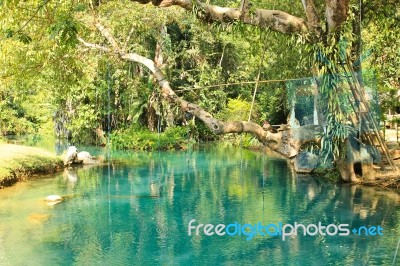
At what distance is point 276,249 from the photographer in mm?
6812

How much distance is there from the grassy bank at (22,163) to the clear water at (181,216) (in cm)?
36

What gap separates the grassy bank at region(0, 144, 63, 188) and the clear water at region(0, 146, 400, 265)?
363 millimetres

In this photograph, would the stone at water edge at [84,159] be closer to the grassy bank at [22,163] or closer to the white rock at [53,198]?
the grassy bank at [22,163]

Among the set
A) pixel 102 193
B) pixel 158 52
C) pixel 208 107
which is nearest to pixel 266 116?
pixel 208 107

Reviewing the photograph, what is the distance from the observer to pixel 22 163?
498 inches

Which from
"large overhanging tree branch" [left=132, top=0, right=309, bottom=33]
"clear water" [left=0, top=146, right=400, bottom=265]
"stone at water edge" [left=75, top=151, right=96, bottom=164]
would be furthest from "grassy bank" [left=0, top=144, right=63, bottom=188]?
"large overhanging tree branch" [left=132, top=0, right=309, bottom=33]

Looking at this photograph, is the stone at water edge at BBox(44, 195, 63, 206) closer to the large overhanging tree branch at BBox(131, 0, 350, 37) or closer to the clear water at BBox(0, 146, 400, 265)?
the clear water at BBox(0, 146, 400, 265)

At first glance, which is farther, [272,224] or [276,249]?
[272,224]

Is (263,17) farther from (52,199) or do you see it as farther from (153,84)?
(153,84)

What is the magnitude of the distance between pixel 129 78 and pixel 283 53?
8.96 meters

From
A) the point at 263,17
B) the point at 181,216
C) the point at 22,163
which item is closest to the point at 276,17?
the point at 263,17

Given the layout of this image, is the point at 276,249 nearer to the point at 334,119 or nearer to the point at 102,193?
the point at 334,119

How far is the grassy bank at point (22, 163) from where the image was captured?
11582 millimetres

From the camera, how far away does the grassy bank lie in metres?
11.6
